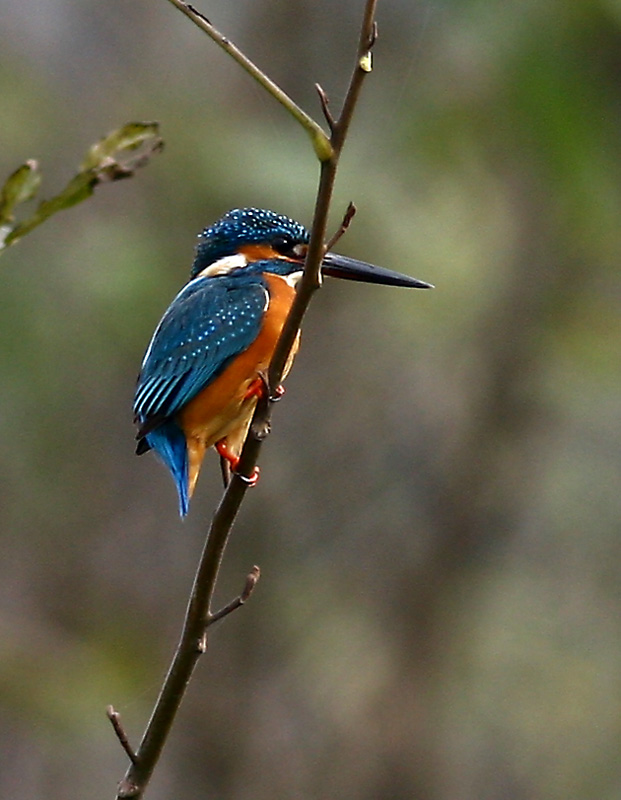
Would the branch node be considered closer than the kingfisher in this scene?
Yes

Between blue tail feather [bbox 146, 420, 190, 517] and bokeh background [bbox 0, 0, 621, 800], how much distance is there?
1.78m

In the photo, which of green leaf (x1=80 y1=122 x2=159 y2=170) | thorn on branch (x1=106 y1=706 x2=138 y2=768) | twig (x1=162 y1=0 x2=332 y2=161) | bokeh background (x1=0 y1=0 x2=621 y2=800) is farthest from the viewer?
bokeh background (x1=0 y1=0 x2=621 y2=800)

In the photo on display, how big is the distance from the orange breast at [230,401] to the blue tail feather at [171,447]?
2cm

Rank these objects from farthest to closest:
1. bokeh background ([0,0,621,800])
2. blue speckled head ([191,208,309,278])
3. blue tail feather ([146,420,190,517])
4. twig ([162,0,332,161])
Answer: bokeh background ([0,0,621,800]), blue speckled head ([191,208,309,278]), blue tail feather ([146,420,190,517]), twig ([162,0,332,161])

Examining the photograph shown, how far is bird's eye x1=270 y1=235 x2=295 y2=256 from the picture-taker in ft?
8.89

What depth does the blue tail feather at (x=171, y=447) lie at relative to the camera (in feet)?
7.75

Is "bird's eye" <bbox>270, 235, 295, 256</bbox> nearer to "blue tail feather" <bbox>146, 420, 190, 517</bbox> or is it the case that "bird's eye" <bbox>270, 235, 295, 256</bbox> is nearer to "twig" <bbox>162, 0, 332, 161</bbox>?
"blue tail feather" <bbox>146, 420, 190, 517</bbox>

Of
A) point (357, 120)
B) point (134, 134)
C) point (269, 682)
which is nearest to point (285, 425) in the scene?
point (269, 682)

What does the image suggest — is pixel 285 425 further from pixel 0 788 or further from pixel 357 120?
pixel 0 788

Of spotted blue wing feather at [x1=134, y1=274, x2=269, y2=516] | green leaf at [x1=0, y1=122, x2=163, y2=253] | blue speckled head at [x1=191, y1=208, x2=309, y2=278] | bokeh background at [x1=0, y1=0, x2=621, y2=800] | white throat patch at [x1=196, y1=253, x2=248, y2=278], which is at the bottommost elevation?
bokeh background at [x1=0, y1=0, x2=621, y2=800]

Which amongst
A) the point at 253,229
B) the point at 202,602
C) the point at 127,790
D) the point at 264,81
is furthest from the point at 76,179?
the point at 253,229

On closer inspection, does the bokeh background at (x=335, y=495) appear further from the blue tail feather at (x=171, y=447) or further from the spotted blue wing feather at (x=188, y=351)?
the blue tail feather at (x=171, y=447)

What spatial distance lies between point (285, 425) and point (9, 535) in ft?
4.56

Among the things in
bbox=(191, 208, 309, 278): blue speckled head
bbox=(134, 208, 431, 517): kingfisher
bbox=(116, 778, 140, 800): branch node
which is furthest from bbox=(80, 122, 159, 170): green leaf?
bbox=(191, 208, 309, 278): blue speckled head
